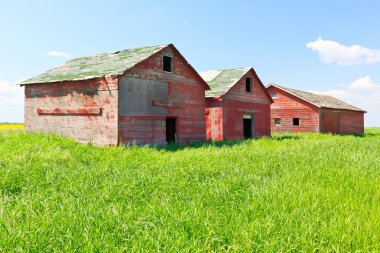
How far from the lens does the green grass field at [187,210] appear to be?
13.1 feet

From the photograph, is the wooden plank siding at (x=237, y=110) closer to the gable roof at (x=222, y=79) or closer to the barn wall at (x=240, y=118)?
the barn wall at (x=240, y=118)

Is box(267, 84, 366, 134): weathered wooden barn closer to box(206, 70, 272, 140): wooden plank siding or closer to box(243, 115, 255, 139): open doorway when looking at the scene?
box(206, 70, 272, 140): wooden plank siding

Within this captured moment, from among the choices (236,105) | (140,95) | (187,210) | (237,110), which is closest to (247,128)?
(237,110)

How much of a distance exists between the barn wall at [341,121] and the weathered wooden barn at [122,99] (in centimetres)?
1843

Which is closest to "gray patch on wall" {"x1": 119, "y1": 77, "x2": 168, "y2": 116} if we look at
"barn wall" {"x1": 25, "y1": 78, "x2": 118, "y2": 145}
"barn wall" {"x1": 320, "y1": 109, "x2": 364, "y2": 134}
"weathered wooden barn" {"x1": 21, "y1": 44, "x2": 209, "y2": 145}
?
"weathered wooden barn" {"x1": 21, "y1": 44, "x2": 209, "y2": 145}

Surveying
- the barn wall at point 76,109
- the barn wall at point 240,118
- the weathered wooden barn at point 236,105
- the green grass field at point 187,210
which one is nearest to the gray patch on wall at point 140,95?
the barn wall at point 76,109

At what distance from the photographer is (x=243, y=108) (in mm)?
24062

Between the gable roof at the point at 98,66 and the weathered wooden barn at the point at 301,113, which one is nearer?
the gable roof at the point at 98,66

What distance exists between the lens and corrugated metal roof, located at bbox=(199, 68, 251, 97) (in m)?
22.3

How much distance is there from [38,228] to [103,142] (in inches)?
456

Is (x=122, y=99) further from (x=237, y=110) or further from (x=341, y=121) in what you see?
(x=341, y=121)

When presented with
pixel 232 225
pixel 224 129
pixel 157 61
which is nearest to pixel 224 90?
pixel 224 129

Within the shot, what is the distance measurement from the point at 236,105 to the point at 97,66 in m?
10.2

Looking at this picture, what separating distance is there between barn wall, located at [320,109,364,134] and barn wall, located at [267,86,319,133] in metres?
1.12
